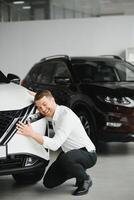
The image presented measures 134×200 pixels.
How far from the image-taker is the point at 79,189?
490 centimetres

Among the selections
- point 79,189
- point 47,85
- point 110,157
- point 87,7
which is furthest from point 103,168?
point 87,7

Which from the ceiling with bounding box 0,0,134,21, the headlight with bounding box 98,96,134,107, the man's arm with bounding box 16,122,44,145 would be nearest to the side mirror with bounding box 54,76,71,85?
the headlight with bounding box 98,96,134,107

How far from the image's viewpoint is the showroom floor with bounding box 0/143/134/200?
15.9 feet

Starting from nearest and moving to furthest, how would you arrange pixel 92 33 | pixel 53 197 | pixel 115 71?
1. pixel 53 197
2. pixel 115 71
3. pixel 92 33

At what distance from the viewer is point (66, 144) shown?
488 cm

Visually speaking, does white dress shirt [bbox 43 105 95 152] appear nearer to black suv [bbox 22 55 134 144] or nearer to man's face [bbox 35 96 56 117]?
man's face [bbox 35 96 56 117]

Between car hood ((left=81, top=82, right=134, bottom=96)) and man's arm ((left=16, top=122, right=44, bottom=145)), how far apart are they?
8.34 feet

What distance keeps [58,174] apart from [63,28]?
27.9 feet

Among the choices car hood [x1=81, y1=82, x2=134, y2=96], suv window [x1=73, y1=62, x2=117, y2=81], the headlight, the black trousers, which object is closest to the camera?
the black trousers

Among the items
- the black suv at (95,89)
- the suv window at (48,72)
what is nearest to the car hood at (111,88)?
the black suv at (95,89)

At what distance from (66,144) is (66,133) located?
0.22 meters

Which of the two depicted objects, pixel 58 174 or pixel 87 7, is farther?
pixel 87 7

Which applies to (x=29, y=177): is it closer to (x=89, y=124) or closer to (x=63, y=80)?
(x=89, y=124)

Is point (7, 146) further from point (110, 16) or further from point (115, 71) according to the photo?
point (110, 16)
